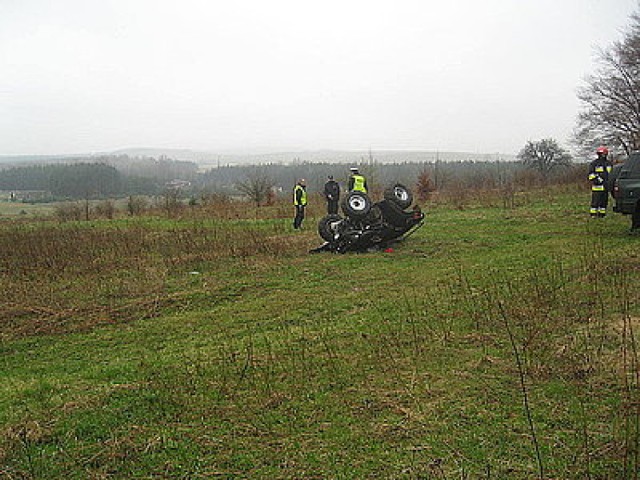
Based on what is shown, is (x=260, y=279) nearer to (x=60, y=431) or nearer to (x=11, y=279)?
(x=11, y=279)

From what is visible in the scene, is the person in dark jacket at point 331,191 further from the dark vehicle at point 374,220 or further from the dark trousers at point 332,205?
the dark vehicle at point 374,220

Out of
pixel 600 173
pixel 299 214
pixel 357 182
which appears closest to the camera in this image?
pixel 600 173

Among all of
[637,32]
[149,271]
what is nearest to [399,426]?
[149,271]

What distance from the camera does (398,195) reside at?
1252 centimetres

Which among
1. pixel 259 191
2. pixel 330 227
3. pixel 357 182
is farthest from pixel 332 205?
pixel 259 191

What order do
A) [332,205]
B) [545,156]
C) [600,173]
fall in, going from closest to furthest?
[600,173] → [332,205] → [545,156]

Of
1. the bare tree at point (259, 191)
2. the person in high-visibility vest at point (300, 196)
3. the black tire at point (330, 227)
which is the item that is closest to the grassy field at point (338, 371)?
the black tire at point (330, 227)

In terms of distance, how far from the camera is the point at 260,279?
10391mm

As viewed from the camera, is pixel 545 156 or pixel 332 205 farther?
pixel 545 156

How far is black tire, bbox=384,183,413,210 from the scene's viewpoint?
487 inches

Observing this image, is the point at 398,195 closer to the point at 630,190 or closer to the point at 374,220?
the point at 374,220

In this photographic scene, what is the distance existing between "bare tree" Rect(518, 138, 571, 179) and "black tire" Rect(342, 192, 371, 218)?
34.1m

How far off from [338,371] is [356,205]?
25.4ft

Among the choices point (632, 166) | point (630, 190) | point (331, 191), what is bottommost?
point (331, 191)
